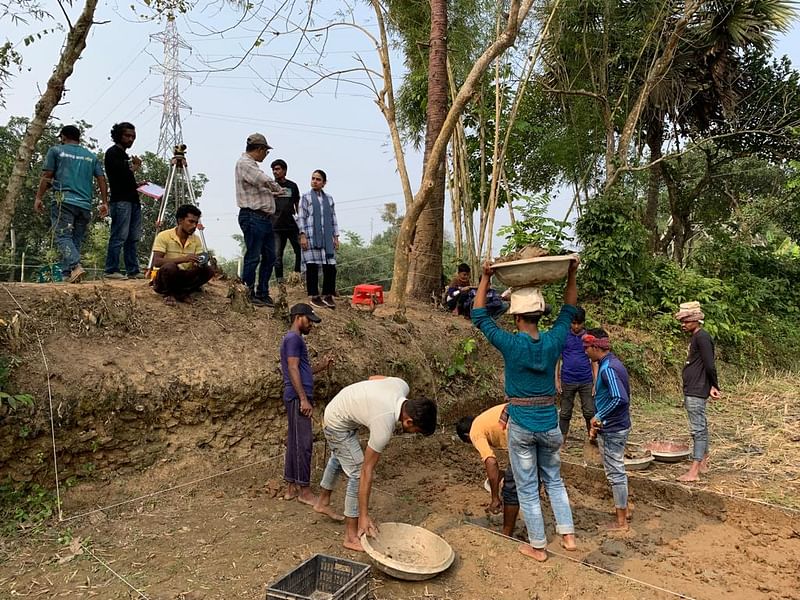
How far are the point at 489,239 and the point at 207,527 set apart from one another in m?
7.94

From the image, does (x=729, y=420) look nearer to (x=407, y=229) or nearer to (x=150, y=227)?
(x=407, y=229)

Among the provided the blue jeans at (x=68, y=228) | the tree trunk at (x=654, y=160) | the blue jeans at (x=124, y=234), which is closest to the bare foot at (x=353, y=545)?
the blue jeans at (x=68, y=228)

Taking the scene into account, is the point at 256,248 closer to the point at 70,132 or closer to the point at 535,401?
the point at 70,132

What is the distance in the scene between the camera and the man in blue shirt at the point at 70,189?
5812 millimetres

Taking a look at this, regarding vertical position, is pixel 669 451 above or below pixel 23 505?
below

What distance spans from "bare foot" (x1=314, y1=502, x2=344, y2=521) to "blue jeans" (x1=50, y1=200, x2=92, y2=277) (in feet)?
12.0

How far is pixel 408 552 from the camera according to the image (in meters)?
3.96

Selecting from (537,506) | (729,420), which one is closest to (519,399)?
(537,506)

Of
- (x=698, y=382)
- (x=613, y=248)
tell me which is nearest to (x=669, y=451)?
(x=698, y=382)

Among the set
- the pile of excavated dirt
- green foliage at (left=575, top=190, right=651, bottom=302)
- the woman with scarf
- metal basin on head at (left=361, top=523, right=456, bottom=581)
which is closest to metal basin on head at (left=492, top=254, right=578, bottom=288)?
metal basin on head at (left=361, top=523, right=456, bottom=581)

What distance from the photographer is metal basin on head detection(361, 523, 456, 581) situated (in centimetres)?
361

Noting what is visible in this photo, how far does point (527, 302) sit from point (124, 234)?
4.76m

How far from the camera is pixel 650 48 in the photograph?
12.7 metres

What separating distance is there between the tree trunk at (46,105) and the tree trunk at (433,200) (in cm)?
516
